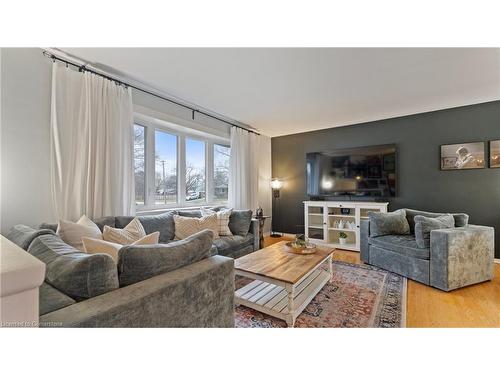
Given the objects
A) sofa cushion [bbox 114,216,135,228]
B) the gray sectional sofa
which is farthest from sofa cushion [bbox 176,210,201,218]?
the gray sectional sofa

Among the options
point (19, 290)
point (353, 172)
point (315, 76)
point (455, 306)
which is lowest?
point (455, 306)

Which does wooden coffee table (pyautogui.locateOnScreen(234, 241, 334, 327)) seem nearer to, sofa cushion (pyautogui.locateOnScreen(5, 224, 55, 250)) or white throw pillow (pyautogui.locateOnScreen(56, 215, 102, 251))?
white throw pillow (pyautogui.locateOnScreen(56, 215, 102, 251))

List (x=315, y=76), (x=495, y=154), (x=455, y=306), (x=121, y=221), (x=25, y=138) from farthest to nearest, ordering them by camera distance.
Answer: (x=495, y=154), (x=315, y=76), (x=121, y=221), (x=455, y=306), (x=25, y=138)

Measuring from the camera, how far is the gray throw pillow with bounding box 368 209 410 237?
120 inches

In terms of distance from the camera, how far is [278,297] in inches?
78.7

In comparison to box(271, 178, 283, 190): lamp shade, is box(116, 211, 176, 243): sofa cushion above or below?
below

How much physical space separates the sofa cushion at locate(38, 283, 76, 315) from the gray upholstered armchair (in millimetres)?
3080

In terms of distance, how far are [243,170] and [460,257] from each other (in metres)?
3.19

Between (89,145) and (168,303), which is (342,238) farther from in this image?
(89,145)

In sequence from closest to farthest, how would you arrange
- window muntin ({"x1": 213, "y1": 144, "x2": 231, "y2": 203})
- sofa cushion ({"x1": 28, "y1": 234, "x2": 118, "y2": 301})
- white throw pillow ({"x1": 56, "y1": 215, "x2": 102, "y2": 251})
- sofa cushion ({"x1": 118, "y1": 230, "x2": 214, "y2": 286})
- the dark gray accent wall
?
sofa cushion ({"x1": 28, "y1": 234, "x2": 118, "y2": 301})
sofa cushion ({"x1": 118, "y1": 230, "x2": 214, "y2": 286})
white throw pillow ({"x1": 56, "y1": 215, "x2": 102, "y2": 251})
the dark gray accent wall
window muntin ({"x1": 213, "y1": 144, "x2": 231, "y2": 203})

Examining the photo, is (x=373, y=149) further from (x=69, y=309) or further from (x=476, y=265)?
(x=69, y=309)

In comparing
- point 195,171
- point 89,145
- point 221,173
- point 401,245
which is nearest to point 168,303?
point 89,145

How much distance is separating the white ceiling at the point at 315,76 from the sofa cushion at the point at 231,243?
1885 mm
